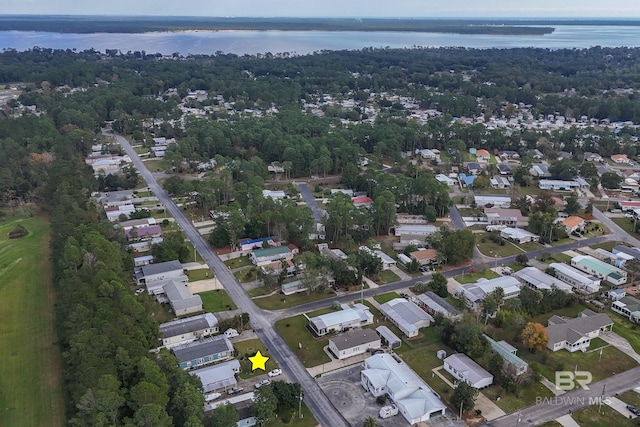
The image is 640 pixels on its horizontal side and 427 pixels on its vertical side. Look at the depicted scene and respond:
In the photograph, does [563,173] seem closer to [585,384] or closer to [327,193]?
[327,193]

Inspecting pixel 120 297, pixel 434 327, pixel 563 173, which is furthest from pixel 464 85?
pixel 120 297

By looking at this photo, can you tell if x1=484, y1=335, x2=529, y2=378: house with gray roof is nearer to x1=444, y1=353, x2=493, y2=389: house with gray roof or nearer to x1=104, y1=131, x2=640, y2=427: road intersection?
x1=444, y1=353, x2=493, y2=389: house with gray roof

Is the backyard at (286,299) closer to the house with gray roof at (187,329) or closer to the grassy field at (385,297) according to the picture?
the grassy field at (385,297)

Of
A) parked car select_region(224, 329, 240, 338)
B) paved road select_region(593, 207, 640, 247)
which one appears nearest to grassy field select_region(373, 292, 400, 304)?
parked car select_region(224, 329, 240, 338)

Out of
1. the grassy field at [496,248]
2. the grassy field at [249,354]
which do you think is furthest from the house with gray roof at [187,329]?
the grassy field at [496,248]

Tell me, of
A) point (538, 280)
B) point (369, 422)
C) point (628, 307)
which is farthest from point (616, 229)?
point (369, 422)
